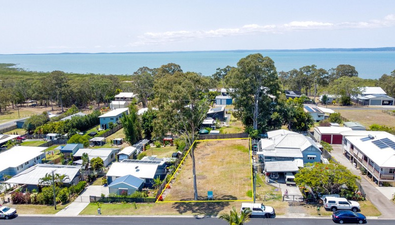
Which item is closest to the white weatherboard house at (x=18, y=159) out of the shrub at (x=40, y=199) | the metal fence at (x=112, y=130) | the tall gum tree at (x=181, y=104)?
the shrub at (x=40, y=199)

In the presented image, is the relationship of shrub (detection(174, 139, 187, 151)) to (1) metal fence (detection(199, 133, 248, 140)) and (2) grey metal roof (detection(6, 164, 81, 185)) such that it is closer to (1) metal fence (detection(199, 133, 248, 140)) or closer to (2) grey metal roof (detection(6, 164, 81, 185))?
(1) metal fence (detection(199, 133, 248, 140))

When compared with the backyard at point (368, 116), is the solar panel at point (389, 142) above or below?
above

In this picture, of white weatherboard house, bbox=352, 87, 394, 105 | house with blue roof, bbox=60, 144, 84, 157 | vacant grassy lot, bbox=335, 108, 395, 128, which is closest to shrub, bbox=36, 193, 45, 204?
house with blue roof, bbox=60, 144, 84, 157

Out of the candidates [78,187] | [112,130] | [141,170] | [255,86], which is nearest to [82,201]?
[78,187]

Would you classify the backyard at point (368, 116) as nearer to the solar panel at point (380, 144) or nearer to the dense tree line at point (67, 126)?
the solar panel at point (380, 144)

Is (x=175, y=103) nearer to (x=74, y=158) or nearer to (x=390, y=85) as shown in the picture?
(x=74, y=158)
